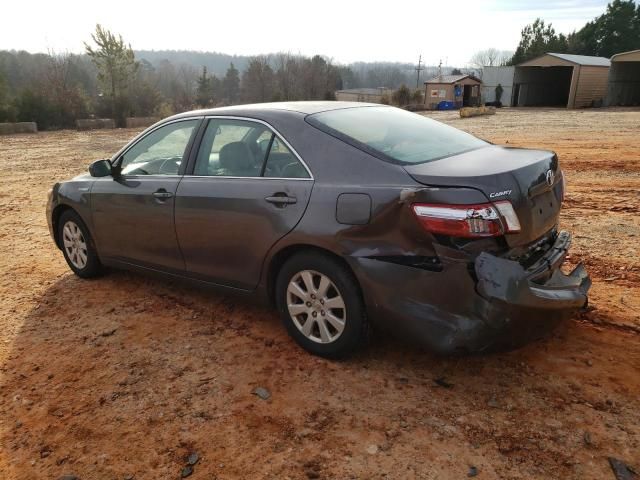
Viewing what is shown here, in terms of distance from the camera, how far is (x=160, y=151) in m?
4.32

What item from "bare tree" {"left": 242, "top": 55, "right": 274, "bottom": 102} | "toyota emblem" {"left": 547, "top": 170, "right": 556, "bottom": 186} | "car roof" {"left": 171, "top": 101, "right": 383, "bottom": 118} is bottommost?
"toyota emblem" {"left": 547, "top": 170, "right": 556, "bottom": 186}

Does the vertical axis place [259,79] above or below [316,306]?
above

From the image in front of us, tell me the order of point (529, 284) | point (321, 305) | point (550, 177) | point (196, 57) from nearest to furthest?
point (529, 284) → point (550, 177) → point (321, 305) → point (196, 57)

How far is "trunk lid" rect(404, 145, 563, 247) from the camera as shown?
2705 mm

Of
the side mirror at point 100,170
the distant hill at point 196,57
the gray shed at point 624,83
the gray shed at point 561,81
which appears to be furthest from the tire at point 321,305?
the distant hill at point 196,57

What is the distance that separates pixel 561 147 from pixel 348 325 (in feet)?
42.7

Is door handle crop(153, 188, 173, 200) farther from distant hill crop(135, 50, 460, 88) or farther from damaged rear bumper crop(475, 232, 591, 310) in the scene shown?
distant hill crop(135, 50, 460, 88)

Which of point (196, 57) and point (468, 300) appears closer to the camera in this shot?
point (468, 300)

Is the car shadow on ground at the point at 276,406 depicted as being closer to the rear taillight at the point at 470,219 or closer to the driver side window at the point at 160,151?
the rear taillight at the point at 470,219

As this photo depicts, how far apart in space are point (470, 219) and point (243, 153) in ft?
5.91

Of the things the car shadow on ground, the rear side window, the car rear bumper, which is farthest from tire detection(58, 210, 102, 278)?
the car rear bumper

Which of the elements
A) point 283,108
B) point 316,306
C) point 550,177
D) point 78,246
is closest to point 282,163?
point 283,108

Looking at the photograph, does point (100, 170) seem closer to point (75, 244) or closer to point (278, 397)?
point (75, 244)

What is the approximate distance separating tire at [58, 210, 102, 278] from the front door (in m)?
0.25
